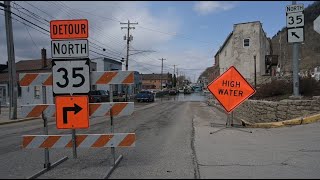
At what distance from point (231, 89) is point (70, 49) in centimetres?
810

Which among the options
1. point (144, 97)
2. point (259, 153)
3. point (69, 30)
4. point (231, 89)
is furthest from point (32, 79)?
point (144, 97)

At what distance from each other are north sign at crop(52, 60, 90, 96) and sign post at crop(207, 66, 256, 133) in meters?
7.78

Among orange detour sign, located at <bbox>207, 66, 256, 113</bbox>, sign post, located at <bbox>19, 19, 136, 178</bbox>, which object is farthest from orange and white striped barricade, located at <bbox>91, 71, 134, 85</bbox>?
orange detour sign, located at <bbox>207, 66, 256, 113</bbox>

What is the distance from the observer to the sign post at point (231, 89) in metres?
15.0

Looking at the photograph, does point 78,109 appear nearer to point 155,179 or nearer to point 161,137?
point 155,179

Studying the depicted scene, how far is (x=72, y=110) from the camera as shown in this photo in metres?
8.22

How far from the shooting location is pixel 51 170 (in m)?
7.83

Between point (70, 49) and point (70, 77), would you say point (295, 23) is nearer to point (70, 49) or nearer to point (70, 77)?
point (70, 49)

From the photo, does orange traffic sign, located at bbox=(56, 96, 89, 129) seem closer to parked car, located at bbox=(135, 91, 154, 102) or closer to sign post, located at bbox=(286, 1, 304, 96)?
sign post, located at bbox=(286, 1, 304, 96)

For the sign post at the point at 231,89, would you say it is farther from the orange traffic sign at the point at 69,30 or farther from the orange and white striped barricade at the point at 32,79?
the orange and white striped barricade at the point at 32,79

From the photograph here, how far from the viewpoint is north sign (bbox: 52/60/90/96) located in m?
8.21

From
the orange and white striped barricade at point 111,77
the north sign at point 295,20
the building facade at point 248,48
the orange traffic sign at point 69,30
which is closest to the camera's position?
the orange traffic sign at point 69,30

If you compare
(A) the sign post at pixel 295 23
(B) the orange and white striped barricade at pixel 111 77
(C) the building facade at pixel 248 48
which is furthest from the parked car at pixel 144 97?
(B) the orange and white striped barricade at pixel 111 77

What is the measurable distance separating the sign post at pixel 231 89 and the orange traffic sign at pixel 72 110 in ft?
25.7
